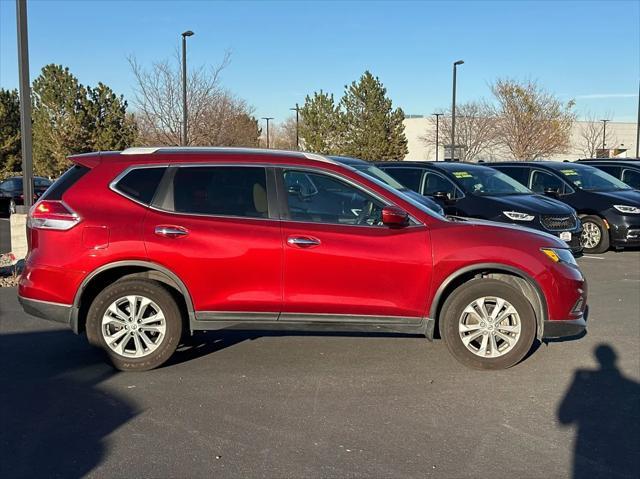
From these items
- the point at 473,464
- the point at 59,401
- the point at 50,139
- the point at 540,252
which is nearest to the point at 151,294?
the point at 59,401

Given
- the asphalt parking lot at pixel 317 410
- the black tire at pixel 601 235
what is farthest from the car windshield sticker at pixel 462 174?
the asphalt parking lot at pixel 317 410

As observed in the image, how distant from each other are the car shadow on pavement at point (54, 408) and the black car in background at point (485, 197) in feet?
23.6

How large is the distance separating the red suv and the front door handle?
1 centimetres

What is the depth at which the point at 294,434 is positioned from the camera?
404 cm

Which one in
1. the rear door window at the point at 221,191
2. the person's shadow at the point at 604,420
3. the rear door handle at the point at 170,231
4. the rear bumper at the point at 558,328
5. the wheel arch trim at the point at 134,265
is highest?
the rear door window at the point at 221,191

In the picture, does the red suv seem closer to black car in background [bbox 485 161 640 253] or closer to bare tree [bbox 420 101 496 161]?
black car in background [bbox 485 161 640 253]

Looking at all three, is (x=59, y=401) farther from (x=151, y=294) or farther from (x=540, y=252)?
(x=540, y=252)

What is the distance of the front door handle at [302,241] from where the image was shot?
5074 mm

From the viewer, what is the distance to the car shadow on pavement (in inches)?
144

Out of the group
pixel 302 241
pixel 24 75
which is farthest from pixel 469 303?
pixel 24 75

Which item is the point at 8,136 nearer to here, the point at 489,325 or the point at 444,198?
the point at 444,198

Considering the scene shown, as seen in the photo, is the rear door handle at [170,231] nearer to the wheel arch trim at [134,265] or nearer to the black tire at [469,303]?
the wheel arch trim at [134,265]

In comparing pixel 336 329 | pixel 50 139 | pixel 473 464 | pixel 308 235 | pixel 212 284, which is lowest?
pixel 473 464

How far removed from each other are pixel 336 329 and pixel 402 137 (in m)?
40.2
